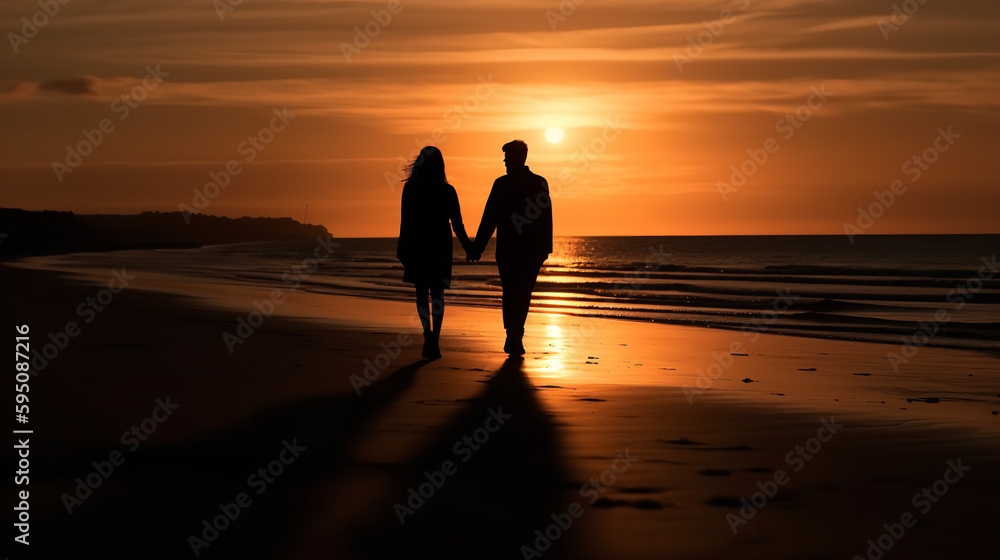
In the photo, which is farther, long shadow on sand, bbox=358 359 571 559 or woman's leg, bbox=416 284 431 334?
woman's leg, bbox=416 284 431 334

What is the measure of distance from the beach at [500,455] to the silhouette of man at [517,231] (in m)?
0.59

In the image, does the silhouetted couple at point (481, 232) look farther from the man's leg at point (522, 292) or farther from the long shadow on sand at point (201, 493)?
the long shadow on sand at point (201, 493)

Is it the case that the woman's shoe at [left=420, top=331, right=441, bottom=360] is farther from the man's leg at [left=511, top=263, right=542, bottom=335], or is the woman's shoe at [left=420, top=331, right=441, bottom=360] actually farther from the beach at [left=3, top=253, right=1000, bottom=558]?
the man's leg at [left=511, top=263, right=542, bottom=335]

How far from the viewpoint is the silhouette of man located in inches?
371

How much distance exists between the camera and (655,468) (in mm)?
4523

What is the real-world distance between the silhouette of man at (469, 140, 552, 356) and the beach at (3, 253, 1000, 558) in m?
0.59

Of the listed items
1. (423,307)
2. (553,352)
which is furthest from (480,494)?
(553,352)

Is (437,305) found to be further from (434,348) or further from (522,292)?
(522,292)

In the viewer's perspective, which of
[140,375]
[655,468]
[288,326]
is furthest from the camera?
[288,326]

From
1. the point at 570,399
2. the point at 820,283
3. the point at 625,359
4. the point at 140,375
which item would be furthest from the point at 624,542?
the point at 820,283

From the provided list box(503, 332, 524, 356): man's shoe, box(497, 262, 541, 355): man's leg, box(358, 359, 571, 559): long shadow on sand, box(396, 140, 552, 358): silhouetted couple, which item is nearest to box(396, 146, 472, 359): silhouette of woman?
box(396, 140, 552, 358): silhouetted couple

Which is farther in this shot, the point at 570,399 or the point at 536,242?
the point at 536,242

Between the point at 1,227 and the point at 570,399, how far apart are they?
113571mm

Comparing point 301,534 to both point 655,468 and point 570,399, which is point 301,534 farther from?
point 570,399
